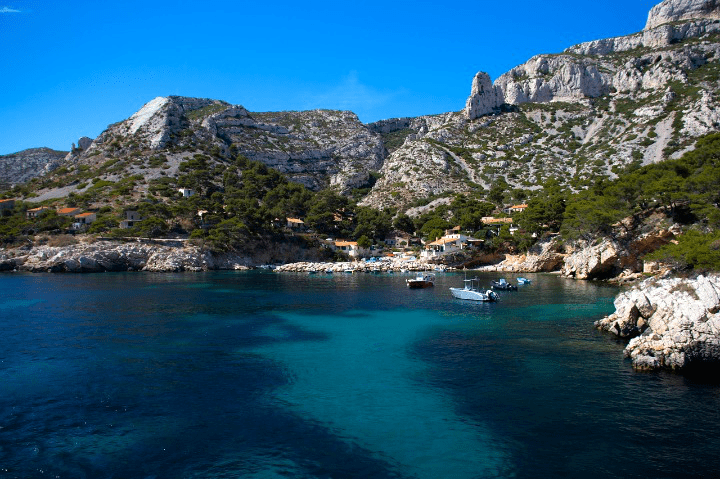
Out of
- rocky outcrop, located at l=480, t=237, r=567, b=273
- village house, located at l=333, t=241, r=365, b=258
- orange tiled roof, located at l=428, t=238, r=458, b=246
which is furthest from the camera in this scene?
village house, located at l=333, t=241, r=365, b=258

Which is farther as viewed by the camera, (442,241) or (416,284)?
(442,241)

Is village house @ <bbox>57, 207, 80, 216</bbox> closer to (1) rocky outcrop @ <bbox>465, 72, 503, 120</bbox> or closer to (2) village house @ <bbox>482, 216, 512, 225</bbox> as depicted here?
(2) village house @ <bbox>482, 216, 512, 225</bbox>

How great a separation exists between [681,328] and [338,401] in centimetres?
1285

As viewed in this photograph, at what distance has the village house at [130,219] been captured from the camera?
222 ft

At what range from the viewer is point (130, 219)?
69625mm

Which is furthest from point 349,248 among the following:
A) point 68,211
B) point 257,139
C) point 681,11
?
point 681,11

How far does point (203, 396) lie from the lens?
46.3 feet

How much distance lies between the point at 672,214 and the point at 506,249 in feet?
84.3

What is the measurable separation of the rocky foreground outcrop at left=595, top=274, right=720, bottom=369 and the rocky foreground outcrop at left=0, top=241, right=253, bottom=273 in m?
56.9

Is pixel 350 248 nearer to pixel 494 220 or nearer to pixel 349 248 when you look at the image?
pixel 349 248

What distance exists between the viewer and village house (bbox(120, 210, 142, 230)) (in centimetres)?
6769

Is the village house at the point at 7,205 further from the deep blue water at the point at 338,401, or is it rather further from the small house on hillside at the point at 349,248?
the deep blue water at the point at 338,401

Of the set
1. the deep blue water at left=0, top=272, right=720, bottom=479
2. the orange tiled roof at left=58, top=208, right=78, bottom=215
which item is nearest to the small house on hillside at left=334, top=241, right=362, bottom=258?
the orange tiled roof at left=58, top=208, right=78, bottom=215

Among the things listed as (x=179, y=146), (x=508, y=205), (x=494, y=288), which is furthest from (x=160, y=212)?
(x=508, y=205)
